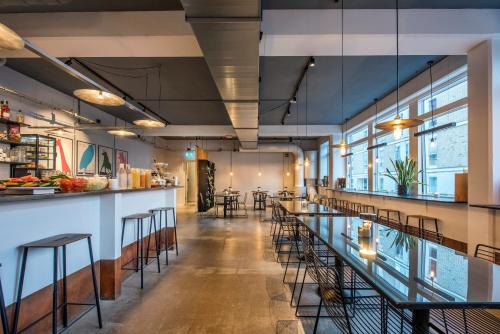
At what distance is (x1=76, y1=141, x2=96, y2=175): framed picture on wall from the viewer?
6850 millimetres

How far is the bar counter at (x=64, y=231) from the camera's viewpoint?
6.42 ft

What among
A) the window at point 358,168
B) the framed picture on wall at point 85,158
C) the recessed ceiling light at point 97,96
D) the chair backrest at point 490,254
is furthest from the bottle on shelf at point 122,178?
the window at point 358,168

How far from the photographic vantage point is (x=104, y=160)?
8.09 meters

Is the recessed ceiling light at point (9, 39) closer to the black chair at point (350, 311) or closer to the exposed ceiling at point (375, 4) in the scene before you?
the exposed ceiling at point (375, 4)

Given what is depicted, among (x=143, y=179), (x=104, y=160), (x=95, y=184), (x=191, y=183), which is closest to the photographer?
(x=95, y=184)

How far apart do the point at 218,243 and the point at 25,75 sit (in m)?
5.04

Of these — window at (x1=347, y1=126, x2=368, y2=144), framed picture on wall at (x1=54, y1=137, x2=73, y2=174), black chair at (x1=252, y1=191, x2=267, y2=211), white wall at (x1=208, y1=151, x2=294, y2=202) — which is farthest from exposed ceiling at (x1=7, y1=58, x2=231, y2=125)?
white wall at (x1=208, y1=151, x2=294, y2=202)

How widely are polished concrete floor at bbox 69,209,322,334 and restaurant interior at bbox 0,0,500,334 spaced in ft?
0.08

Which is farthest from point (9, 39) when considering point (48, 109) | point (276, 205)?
point (276, 205)

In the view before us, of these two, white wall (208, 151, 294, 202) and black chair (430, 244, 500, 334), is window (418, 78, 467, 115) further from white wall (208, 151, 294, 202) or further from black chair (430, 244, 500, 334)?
white wall (208, 151, 294, 202)

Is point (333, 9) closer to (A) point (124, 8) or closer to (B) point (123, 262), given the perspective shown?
(A) point (124, 8)

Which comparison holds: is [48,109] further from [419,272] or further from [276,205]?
[419,272]

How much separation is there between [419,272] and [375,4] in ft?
9.86

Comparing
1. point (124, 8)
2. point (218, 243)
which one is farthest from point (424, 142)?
point (124, 8)
